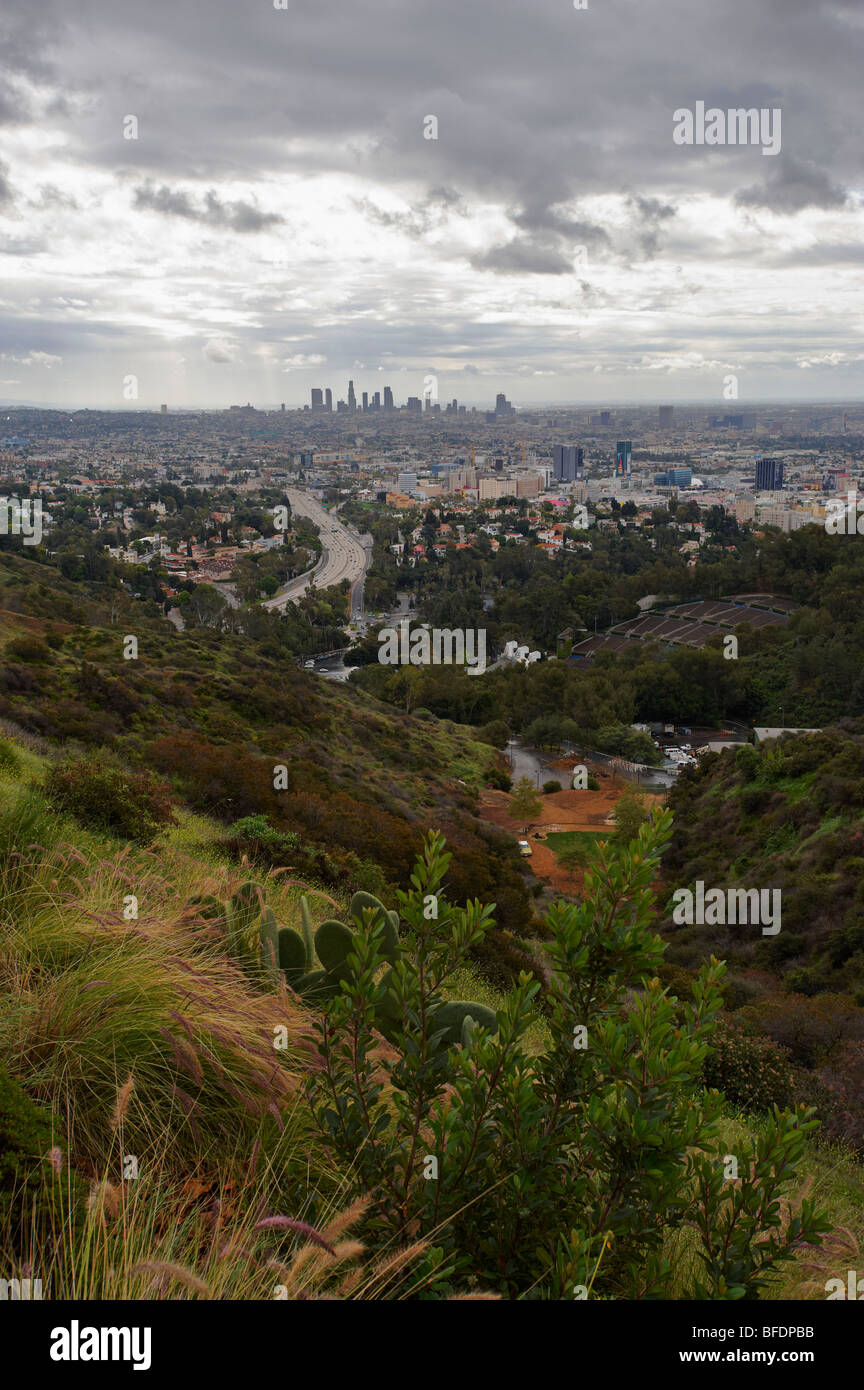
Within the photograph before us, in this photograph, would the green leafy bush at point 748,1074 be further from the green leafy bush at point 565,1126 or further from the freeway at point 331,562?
the freeway at point 331,562

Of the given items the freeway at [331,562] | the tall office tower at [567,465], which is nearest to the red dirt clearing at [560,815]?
the freeway at [331,562]

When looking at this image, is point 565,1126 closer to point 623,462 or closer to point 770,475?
point 770,475

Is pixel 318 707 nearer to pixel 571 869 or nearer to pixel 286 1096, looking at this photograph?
pixel 571 869

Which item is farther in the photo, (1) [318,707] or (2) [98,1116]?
(1) [318,707]

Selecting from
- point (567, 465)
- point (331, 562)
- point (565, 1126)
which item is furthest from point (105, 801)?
point (567, 465)

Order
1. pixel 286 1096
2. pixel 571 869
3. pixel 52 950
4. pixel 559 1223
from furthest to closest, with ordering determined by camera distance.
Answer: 1. pixel 571 869
2. pixel 52 950
3. pixel 286 1096
4. pixel 559 1223

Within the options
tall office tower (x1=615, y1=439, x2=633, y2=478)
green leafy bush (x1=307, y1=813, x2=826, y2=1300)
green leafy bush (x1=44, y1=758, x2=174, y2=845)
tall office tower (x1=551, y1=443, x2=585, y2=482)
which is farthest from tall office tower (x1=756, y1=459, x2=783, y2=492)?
green leafy bush (x1=307, y1=813, x2=826, y2=1300)

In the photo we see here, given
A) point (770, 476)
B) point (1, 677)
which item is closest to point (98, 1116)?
point (1, 677)
